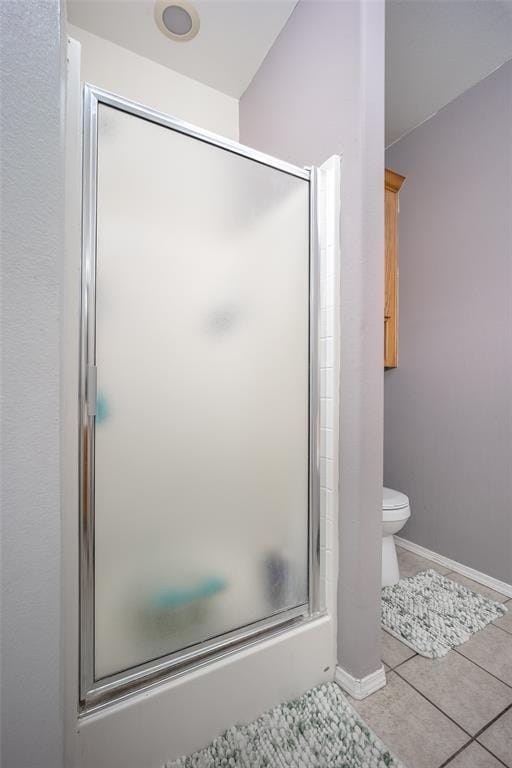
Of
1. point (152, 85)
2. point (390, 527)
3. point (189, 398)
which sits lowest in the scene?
point (390, 527)

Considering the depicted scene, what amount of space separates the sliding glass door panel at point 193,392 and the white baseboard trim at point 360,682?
0.31 m

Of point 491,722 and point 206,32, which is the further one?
point 206,32

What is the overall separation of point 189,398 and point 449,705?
135cm

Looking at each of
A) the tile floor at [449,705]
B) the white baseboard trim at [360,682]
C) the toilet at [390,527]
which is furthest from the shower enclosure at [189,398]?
the toilet at [390,527]

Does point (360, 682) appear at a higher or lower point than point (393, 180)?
lower

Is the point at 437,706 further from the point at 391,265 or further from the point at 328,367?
the point at 391,265

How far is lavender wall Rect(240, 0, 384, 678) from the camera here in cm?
122

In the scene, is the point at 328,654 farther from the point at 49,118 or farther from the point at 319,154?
the point at 319,154

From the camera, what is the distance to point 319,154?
Result: 1.40 m

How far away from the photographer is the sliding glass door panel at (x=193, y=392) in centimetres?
99

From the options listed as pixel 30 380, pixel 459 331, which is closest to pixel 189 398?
pixel 30 380

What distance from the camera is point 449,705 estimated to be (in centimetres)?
120

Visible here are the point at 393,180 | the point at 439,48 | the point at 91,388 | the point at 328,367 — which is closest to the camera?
the point at 91,388

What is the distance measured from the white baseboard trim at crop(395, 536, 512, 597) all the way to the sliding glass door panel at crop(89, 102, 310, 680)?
128 centimetres
